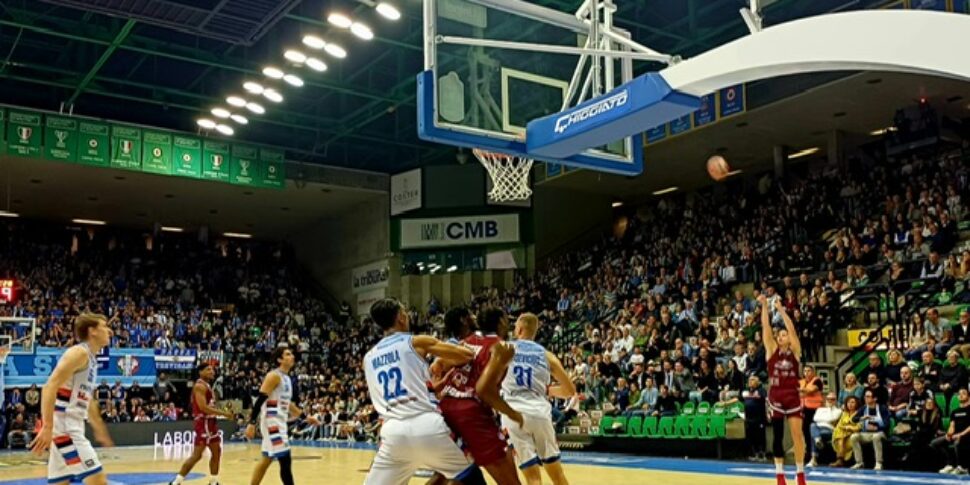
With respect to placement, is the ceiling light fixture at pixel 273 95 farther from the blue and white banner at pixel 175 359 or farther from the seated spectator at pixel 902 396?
the seated spectator at pixel 902 396

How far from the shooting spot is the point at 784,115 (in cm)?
2098

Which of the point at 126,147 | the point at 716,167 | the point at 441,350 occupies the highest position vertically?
the point at 126,147

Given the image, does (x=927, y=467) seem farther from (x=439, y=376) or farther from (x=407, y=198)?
(x=407, y=198)

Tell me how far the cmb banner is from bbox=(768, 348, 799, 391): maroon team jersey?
19.5m

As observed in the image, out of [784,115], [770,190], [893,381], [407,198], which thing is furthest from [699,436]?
[407,198]

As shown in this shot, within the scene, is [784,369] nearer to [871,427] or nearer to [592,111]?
[592,111]

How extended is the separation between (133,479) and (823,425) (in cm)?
1044

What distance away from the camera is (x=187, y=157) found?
80.0ft

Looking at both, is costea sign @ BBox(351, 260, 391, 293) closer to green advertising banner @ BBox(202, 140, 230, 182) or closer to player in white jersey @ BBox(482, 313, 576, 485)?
green advertising banner @ BBox(202, 140, 230, 182)

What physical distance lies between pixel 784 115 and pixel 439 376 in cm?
1705

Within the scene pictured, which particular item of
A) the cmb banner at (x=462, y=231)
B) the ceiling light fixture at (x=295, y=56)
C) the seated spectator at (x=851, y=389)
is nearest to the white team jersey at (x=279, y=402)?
the seated spectator at (x=851, y=389)

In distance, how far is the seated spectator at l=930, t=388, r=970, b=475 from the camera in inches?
474

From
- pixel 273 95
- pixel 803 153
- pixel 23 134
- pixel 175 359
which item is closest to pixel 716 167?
pixel 803 153

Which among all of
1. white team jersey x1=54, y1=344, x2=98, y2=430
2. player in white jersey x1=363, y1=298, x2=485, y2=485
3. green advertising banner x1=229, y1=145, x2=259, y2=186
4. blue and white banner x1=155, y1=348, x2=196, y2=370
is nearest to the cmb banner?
green advertising banner x1=229, y1=145, x2=259, y2=186
